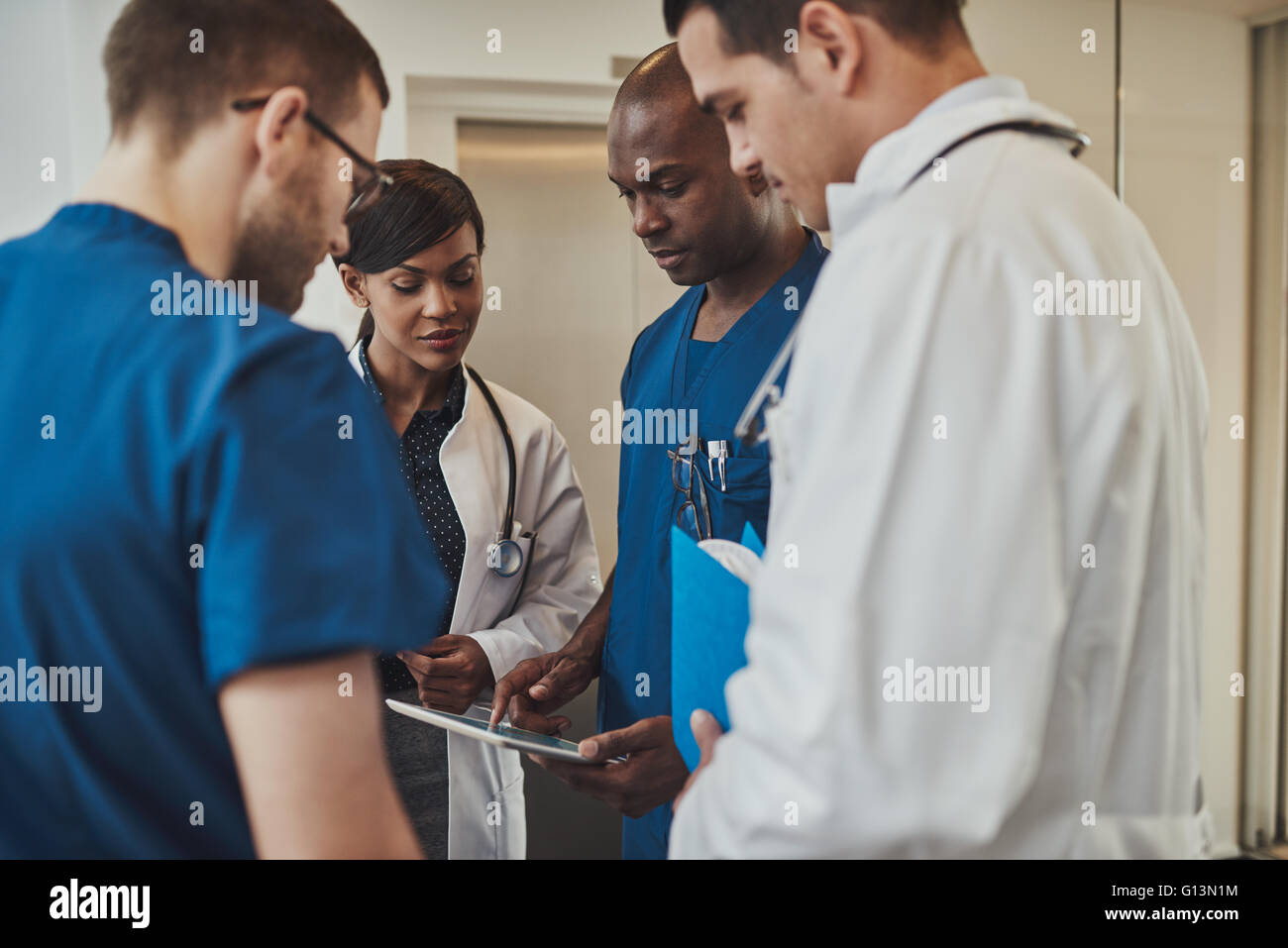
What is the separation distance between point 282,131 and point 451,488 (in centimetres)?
72

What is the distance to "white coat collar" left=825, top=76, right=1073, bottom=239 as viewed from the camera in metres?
0.61

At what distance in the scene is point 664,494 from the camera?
1.26m

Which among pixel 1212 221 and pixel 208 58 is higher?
pixel 1212 221

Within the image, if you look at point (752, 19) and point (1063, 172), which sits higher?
point (752, 19)

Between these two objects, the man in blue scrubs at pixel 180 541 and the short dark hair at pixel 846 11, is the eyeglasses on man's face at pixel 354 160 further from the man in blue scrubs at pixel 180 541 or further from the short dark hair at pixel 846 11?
the short dark hair at pixel 846 11

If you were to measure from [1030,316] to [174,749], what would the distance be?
22.8 inches

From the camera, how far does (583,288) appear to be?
5.48 ft

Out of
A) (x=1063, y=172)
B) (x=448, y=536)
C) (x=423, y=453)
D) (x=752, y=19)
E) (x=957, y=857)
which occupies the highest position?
(x=752, y=19)
